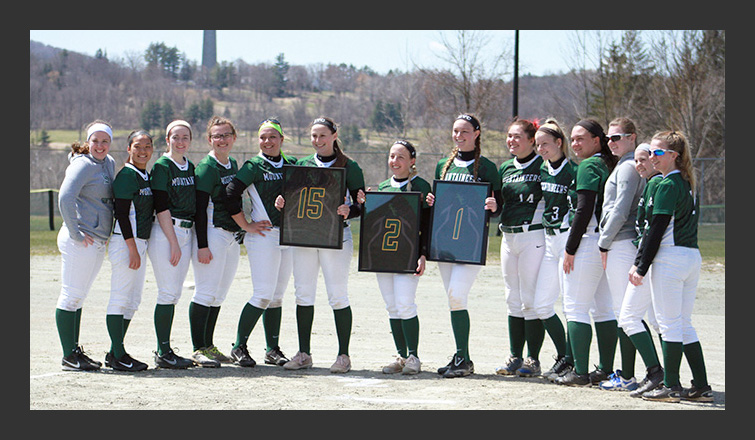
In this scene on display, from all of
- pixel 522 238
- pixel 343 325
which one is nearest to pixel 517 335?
pixel 522 238

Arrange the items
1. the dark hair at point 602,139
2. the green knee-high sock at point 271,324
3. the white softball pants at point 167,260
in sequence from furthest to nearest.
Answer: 1. the green knee-high sock at point 271,324
2. the white softball pants at point 167,260
3. the dark hair at point 602,139

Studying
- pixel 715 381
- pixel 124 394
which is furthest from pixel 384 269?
pixel 715 381

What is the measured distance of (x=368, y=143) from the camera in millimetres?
71812

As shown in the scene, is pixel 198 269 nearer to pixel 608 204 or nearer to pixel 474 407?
pixel 474 407

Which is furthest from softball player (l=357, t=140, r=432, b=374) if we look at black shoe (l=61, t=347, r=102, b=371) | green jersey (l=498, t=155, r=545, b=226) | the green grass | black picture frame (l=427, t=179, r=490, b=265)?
the green grass

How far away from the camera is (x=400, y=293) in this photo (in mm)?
7027

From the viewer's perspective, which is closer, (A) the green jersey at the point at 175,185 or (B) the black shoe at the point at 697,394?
(B) the black shoe at the point at 697,394

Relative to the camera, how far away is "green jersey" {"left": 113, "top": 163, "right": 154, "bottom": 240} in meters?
6.77

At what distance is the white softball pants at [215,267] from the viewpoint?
23.3ft

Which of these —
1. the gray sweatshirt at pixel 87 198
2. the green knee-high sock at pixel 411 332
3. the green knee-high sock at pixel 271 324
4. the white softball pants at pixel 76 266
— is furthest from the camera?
the green knee-high sock at pixel 271 324

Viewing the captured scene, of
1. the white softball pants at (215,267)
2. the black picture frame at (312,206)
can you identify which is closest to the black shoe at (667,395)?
the black picture frame at (312,206)

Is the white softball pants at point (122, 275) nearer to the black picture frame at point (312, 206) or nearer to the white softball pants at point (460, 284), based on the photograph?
the black picture frame at point (312, 206)

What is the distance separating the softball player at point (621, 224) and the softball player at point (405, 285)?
1.54m

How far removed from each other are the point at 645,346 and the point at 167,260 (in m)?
3.98
